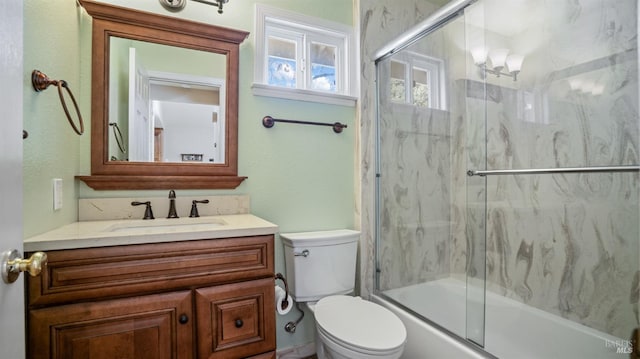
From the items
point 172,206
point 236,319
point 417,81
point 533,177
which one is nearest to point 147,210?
point 172,206

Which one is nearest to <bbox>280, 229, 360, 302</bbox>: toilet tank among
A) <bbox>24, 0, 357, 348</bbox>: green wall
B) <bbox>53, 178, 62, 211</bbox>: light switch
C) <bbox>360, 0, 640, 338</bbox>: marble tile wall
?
<bbox>24, 0, 357, 348</bbox>: green wall

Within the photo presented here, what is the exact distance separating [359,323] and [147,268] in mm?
951

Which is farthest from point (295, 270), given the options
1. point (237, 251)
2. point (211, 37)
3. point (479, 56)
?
point (479, 56)

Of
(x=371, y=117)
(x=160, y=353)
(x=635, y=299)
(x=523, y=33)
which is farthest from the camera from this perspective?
(x=371, y=117)

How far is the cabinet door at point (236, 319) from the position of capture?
3.69ft

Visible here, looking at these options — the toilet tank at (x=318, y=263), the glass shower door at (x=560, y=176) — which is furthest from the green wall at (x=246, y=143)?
the glass shower door at (x=560, y=176)

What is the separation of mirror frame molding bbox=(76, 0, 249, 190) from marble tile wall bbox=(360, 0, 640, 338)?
87 centimetres

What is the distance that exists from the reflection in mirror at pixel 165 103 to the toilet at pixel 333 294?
2.38 ft

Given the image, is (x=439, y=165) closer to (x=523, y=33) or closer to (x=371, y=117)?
(x=371, y=117)

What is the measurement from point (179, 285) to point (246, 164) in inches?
31.8

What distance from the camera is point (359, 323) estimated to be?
1.40 metres

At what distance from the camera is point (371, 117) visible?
80.7 inches

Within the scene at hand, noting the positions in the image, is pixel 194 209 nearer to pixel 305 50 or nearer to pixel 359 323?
pixel 359 323

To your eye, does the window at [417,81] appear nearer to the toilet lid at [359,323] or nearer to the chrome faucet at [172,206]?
the toilet lid at [359,323]
